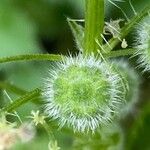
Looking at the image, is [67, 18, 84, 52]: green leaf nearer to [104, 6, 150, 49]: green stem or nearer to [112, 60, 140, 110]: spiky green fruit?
[104, 6, 150, 49]: green stem

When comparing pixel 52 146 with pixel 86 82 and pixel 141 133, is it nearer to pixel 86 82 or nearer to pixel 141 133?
pixel 86 82

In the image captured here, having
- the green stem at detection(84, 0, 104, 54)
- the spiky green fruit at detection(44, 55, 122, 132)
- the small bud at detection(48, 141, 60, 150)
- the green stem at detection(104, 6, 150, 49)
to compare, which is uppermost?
the green stem at detection(84, 0, 104, 54)

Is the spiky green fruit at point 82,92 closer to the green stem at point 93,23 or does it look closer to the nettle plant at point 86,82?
the nettle plant at point 86,82

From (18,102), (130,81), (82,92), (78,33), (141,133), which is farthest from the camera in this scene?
(141,133)

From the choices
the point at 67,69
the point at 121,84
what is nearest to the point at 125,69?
the point at 121,84

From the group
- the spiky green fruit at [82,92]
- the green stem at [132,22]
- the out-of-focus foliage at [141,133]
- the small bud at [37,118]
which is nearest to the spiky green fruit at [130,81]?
the green stem at [132,22]

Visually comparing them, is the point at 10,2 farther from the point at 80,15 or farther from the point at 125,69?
the point at 125,69

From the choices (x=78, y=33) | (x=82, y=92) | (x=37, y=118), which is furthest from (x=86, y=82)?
(x=78, y=33)

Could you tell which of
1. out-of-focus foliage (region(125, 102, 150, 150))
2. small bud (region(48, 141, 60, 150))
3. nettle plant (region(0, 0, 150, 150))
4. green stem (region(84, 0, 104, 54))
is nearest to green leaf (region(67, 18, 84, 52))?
nettle plant (region(0, 0, 150, 150))
